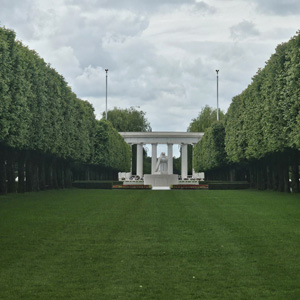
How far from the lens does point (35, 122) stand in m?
45.9

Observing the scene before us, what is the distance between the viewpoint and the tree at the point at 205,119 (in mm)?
143250

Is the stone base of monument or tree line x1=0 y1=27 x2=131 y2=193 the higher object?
tree line x1=0 y1=27 x2=131 y2=193

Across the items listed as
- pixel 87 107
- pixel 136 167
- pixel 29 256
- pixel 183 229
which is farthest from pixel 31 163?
pixel 136 167

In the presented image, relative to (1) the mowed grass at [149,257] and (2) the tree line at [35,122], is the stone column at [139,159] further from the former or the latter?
(1) the mowed grass at [149,257]

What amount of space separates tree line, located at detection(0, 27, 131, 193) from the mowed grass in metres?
17.0

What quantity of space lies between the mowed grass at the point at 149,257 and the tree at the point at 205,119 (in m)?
120

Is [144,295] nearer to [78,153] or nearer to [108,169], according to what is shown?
[78,153]

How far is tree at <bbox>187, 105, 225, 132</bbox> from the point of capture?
143250 mm

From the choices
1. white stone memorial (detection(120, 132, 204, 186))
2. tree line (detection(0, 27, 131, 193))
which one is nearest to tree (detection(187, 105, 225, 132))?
white stone memorial (detection(120, 132, 204, 186))

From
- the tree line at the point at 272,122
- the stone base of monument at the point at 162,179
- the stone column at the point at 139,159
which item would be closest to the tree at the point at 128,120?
the stone column at the point at 139,159

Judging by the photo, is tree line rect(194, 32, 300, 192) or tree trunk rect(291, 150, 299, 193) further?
tree trunk rect(291, 150, 299, 193)

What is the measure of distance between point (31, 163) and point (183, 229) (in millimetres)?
33229

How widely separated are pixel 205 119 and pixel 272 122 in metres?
102

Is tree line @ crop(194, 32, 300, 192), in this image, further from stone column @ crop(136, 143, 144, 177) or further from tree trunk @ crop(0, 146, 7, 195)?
stone column @ crop(136, 143, 144, 177)
